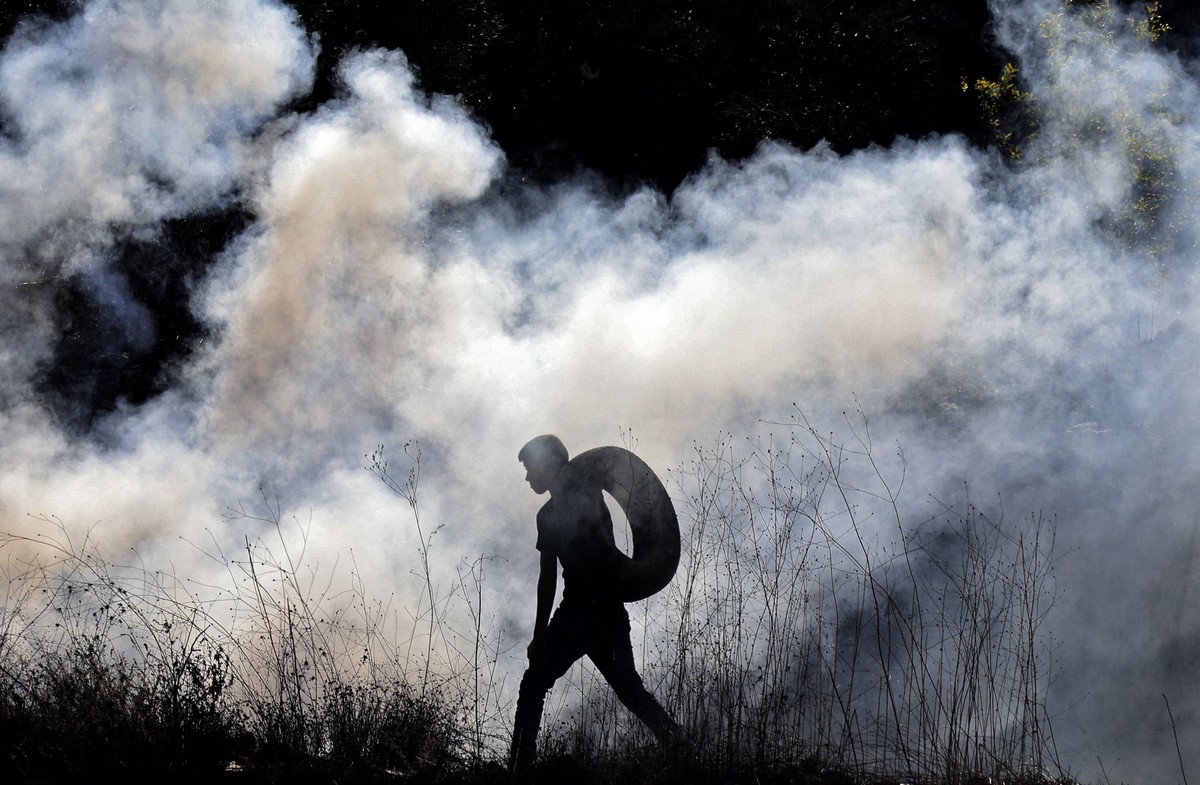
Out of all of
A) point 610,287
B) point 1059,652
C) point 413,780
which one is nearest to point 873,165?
point 610,287

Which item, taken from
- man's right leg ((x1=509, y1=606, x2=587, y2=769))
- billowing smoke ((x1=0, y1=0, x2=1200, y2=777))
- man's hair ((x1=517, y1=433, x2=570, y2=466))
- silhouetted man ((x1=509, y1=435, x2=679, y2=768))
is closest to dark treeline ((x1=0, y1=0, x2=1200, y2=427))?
billowing smoke ((x1=0, y1=0, x2=1200, y2=777))

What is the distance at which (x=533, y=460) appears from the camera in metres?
4.78

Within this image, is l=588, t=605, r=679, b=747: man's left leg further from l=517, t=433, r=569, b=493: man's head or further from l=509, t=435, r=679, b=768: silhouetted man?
l=517, t=433, r=569, b=493: man's head

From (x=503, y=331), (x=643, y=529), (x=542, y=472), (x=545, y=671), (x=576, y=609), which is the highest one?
(x=503, y=331)

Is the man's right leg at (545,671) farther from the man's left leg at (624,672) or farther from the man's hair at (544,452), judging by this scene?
the man's hair at (544,452)

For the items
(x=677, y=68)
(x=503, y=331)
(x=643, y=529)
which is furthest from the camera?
(x=677, y=68)

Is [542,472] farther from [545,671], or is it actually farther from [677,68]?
[677,68]

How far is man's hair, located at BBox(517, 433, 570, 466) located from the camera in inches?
188

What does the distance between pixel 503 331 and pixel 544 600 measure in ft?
14.4

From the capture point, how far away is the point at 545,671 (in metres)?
4.64

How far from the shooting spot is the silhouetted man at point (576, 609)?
461cm

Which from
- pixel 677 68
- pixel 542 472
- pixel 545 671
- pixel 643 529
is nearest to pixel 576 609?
pixel 545 671

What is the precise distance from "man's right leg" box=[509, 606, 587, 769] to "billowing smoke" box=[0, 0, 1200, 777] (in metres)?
2.78

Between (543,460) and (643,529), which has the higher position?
(543,460)
